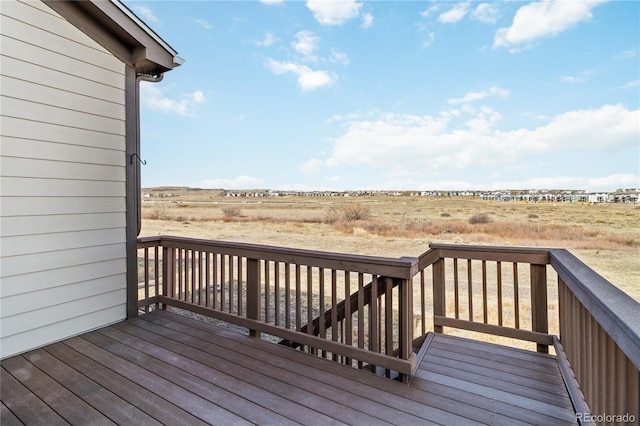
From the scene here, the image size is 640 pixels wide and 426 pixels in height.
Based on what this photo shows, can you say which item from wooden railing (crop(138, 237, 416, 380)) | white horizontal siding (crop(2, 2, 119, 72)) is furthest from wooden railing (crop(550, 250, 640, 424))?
white horizontal siding (crop(2, 2, 119, 72))

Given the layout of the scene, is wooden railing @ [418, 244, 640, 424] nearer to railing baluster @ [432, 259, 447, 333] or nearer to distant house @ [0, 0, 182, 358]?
railing baluster @ [432, 259, 447, 333]

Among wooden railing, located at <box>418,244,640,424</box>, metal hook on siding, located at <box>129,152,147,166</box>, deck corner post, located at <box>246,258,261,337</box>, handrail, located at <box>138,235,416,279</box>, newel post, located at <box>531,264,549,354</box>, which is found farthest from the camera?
metal hook on siding, located at <box>129,152,147,166</box>

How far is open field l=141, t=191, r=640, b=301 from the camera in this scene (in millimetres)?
11258

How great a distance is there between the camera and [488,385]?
2.08m

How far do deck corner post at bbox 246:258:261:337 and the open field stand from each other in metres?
6.16

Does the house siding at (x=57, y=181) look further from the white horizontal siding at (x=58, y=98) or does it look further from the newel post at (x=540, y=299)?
the newel post at (x=540, y=299)

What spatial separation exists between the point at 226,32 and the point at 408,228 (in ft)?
45.4

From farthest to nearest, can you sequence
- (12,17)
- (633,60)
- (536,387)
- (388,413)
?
(633,60)
(12,17)
(536,387)
(388,413)

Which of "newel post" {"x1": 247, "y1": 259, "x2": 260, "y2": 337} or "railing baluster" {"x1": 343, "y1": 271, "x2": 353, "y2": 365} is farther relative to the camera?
"newel post" {"x1": 247, "y1": 259, "x2": 260, "y2": 337}

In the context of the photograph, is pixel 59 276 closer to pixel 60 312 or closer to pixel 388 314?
pixel 60 312

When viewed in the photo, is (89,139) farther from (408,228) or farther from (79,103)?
(408,228)

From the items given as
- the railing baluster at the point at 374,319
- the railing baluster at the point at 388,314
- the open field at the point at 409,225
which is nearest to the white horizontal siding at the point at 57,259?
the railing baluster at the point at 374,319

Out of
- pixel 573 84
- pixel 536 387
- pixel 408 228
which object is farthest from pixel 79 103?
pixel 408 228

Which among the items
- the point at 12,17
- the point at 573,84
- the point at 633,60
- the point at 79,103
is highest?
the point at 573,84
